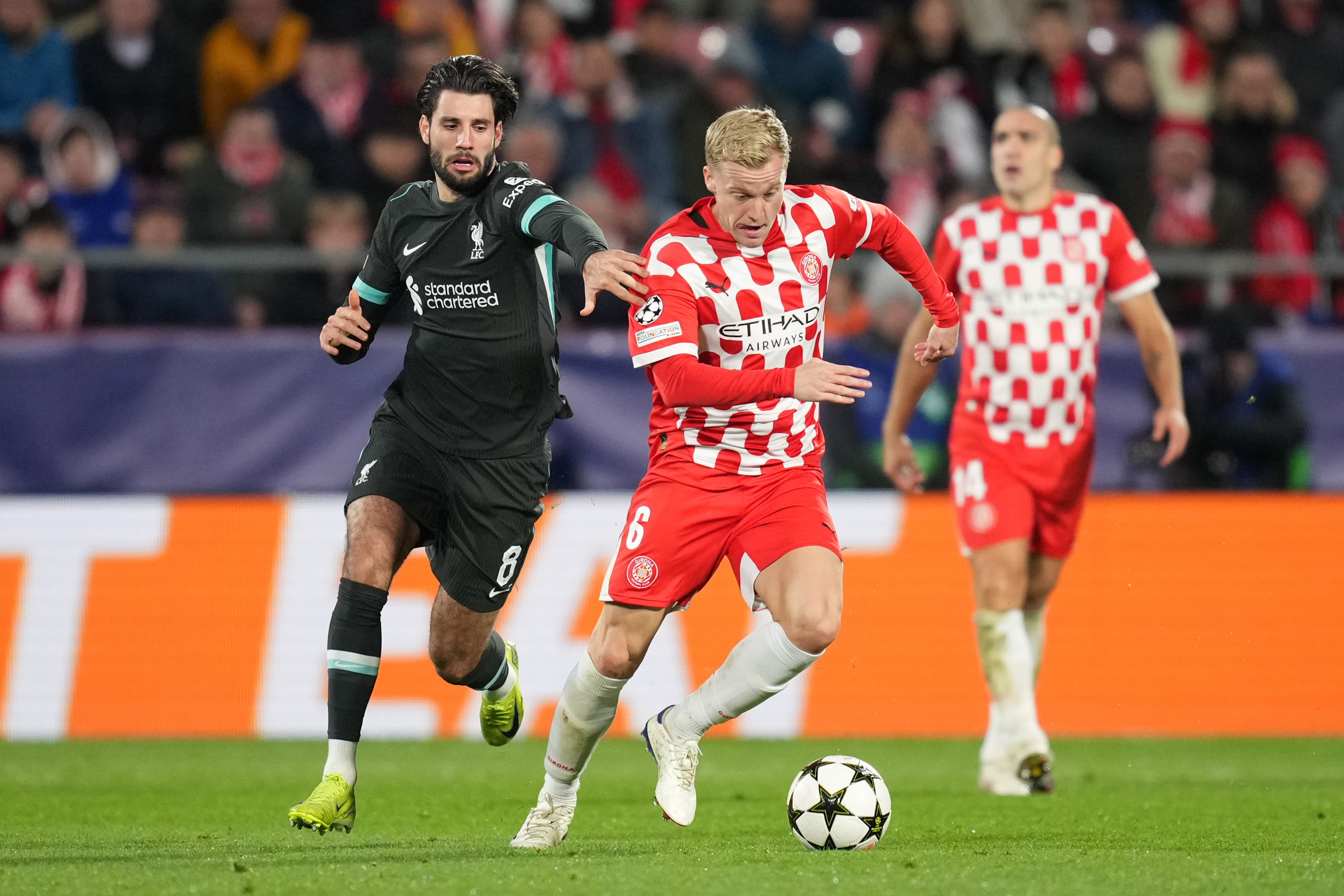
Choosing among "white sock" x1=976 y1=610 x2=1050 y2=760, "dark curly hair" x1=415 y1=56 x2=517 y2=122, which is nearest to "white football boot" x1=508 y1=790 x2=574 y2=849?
"dark curly hair" x1=415 y1=56 x2=517 y2=122

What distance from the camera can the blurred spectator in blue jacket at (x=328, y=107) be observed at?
487 inches

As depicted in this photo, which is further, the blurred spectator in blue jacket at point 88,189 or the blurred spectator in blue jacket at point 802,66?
the blurred spectator in blue jacket at point 802,66

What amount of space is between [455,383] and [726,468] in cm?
103

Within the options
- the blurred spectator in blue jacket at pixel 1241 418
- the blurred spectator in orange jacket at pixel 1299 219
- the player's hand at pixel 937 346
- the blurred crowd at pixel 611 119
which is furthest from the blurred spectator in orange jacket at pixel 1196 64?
the player's hand at pixel 937 346

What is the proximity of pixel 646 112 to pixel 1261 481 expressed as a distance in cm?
481

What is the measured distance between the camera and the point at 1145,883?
4.95 metres

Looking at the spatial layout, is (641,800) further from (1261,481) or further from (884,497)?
(1261,481)

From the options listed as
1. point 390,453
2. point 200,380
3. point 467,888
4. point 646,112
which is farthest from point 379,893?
point 646,112

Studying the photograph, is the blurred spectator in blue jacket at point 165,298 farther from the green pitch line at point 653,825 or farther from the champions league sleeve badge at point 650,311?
the champions league sleeve badge at point 650,311

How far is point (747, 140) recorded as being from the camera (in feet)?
18.4

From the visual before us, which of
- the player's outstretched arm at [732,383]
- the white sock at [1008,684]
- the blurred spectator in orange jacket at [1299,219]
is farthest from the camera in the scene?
the blurred spectator in orange jacket at [1299,219]

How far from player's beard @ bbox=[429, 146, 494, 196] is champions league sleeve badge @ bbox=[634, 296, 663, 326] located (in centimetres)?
85

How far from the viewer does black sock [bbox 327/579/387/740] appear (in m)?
5.96

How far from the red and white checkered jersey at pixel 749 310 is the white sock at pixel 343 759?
135cm
